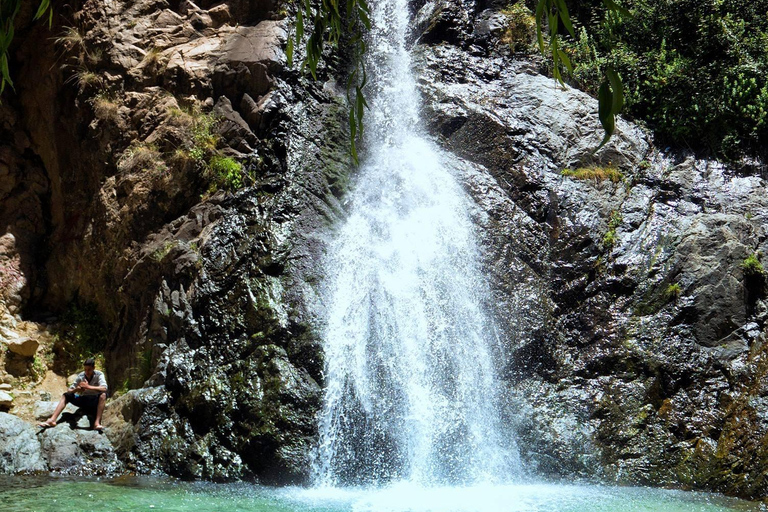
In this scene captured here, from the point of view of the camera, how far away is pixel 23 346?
1002cm

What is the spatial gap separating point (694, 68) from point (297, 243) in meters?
7.81

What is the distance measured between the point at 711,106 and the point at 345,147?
626 centimetres

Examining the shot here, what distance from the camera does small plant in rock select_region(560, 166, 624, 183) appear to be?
9938mm

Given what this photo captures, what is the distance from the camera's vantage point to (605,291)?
877 centimetres

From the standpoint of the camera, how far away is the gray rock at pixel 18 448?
730 cm

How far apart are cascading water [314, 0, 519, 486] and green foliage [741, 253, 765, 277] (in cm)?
350

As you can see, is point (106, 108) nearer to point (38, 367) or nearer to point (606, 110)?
point (38, 367)

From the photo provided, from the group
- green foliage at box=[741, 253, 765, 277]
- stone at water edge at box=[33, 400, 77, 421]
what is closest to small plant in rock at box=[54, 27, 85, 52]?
stone at water edge at box=[33, 400, 77, 421]

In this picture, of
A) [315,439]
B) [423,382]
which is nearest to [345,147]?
[423,382]

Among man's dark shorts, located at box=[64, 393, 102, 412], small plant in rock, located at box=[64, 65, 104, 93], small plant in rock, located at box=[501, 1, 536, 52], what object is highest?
small plant in rock, located at box=[501, 1, 536, 52]

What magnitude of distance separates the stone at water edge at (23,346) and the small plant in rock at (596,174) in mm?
9117

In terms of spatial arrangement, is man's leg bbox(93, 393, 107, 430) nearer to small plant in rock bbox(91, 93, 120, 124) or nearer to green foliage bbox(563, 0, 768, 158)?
small plant in rock bbox(91, 93, 120, 124)

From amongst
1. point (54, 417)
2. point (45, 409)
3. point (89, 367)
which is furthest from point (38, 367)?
point (54, 417)

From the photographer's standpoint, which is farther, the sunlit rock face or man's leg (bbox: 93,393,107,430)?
man's leg (bbox: 93,393,107,430)
